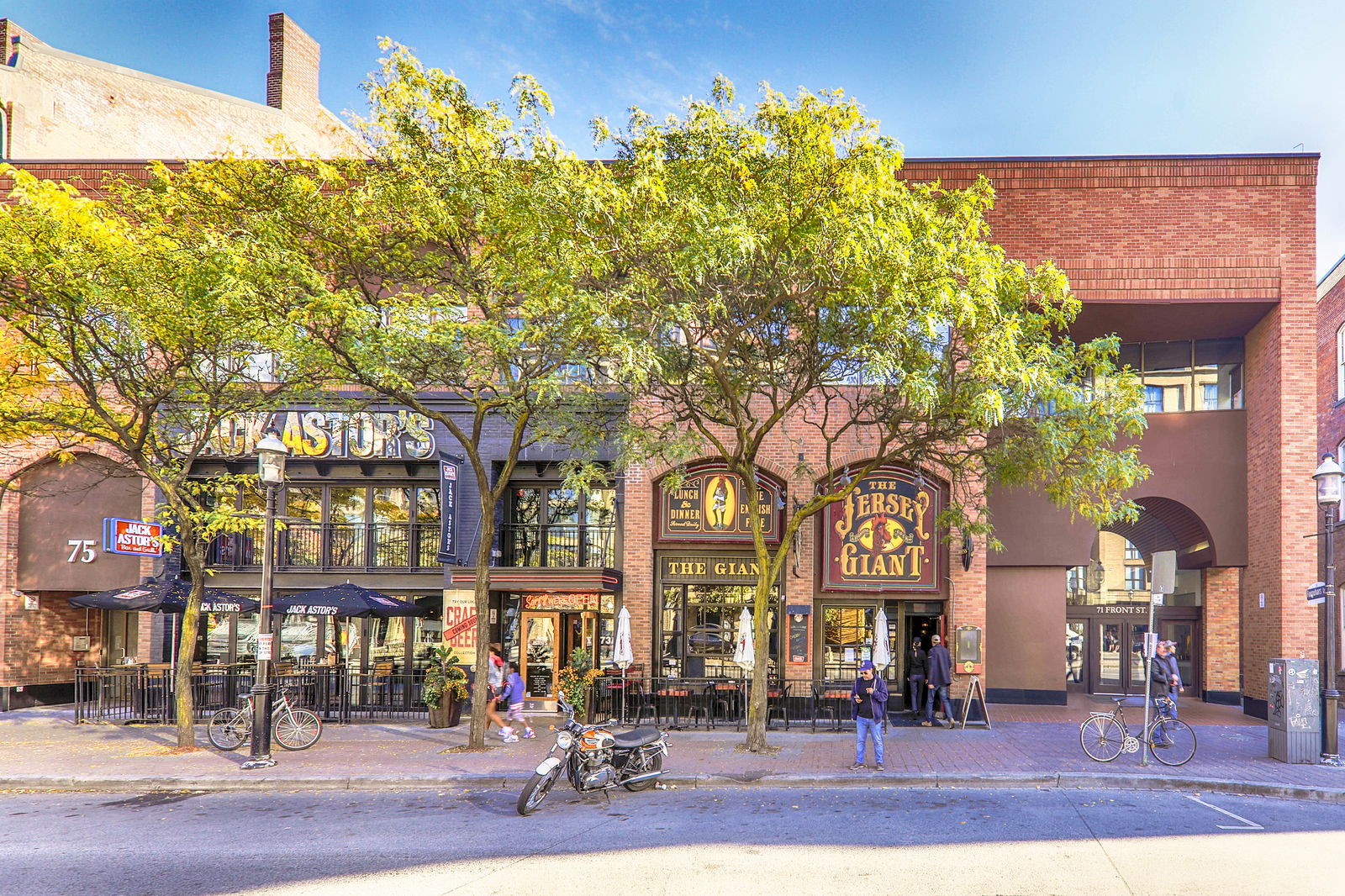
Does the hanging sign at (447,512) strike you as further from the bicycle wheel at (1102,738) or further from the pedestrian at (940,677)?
the bicycle wheel at (1102,738)

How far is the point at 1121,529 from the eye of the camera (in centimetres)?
2509

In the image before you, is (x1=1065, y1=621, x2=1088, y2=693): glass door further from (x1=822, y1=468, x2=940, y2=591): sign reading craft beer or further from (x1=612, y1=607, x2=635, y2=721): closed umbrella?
(x1=612, y1=607, x2=635, y2=721): closed umbrella

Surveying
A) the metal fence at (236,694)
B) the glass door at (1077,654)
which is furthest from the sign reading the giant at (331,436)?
the glass door at (1077,654)

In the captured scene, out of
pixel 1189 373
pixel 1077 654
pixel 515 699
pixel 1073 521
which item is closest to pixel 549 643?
pixel 515 699

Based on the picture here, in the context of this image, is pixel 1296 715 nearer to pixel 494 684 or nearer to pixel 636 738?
pixel 636 738

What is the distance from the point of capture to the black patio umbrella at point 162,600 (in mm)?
18281

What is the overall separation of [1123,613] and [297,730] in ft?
67.5

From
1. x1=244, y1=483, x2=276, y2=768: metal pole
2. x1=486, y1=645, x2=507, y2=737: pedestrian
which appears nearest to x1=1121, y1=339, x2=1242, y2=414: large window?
x1=486, y1=645, x2=507, y2=737: pedestrian

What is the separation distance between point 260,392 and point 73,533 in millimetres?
9156

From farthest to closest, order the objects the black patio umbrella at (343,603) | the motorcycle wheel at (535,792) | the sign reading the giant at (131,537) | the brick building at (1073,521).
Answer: the brick building at (1073,521) → the black patio umbrella at (343,603) → the sign reading the giant at (131,537) → the motorcycle wheel at (535,792)

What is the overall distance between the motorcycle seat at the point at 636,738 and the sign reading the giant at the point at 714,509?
745 centimetres

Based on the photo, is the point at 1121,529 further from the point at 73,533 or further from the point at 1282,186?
the point at 73,533

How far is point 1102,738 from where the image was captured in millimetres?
14289

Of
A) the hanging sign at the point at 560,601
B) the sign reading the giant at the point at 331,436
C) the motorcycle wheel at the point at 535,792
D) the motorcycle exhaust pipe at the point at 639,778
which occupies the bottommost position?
the motorcycle exhaust pipe at the point at 639,778
